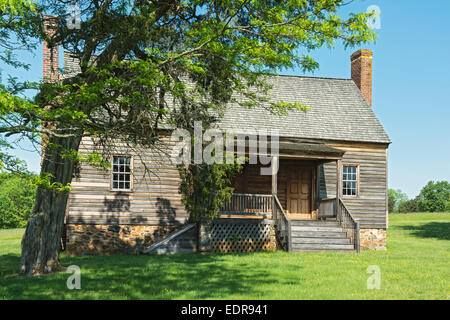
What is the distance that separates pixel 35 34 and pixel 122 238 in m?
9.67

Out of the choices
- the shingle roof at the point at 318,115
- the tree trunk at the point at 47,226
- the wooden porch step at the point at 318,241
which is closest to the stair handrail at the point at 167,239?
the wooden porch step at the point at 318,241

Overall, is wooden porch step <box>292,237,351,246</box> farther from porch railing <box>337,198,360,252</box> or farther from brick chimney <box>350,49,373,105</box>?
brick chimney <box>350,49,373,105</box>

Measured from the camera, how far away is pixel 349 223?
17.9 m

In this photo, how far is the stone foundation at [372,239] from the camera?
2052cm

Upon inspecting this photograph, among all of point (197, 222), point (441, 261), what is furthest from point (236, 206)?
point (441, 261)

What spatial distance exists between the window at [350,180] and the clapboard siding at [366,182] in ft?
0.67

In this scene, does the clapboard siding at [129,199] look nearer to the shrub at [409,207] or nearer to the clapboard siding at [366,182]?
the clapboard siding at [366,182]

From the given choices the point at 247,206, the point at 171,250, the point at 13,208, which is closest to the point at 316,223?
the point at 247,206

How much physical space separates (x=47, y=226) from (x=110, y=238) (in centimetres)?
638

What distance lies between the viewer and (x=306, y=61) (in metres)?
11.8

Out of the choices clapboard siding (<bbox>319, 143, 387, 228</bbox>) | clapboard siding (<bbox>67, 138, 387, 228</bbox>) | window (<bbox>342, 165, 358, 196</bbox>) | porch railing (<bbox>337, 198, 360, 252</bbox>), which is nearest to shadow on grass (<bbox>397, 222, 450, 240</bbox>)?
clapboard siding (<bbox>319, 143, 387, 228</bbox>)

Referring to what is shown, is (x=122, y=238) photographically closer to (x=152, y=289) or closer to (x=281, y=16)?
(x=152, y=289)

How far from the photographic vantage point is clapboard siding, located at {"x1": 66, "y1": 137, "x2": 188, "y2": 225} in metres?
18.0

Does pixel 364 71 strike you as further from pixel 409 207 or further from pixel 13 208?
pixel 13 208
